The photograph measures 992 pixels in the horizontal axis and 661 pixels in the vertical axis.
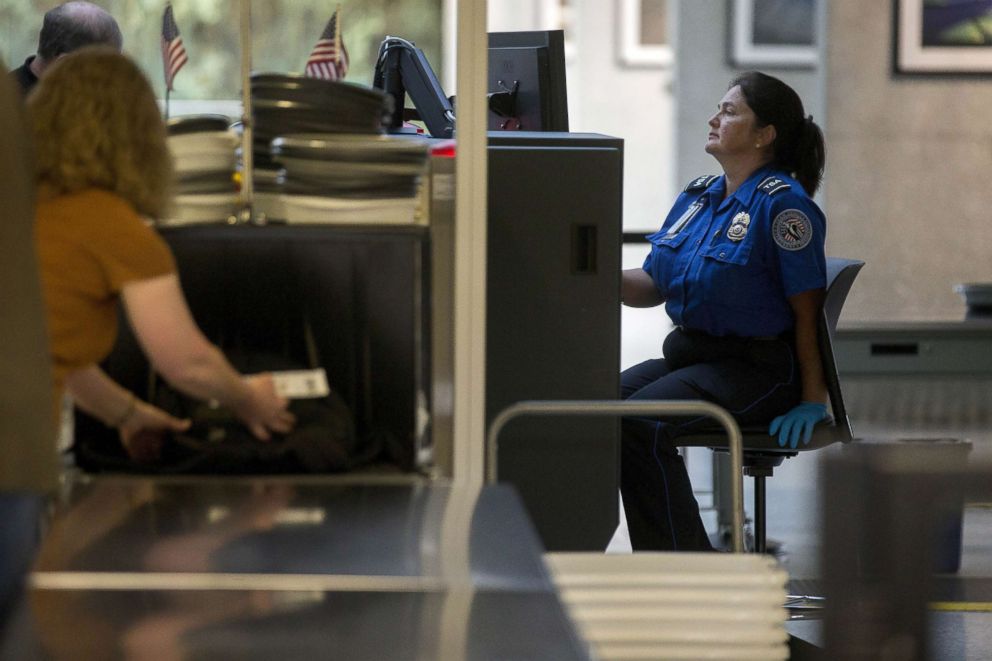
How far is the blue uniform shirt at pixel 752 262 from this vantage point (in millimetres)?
3102

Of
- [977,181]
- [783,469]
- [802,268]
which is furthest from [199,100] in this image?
[977,181]

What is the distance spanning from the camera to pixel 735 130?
3348 millimetres

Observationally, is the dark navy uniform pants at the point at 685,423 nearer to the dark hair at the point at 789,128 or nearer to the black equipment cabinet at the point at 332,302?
the dark hair at the point at 789,128

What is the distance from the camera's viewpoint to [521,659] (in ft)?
3.16

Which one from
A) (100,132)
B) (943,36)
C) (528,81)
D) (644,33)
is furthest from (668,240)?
(644,33)

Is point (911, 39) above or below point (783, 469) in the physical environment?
above

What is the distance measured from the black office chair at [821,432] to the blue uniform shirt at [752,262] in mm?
67

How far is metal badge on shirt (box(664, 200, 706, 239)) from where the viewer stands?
3395 mm

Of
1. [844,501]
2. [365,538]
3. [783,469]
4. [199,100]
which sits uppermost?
[199,100]

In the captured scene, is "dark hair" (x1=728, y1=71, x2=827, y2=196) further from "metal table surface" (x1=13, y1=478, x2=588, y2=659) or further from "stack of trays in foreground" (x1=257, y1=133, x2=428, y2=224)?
"metal table surface" (x1=13, y1=478, x2=588, y2=659)

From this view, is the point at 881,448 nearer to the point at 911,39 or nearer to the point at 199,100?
the point at 199,100

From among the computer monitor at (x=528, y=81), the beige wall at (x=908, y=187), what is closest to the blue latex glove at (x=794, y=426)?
the computer monitor at (x=528, y=81)

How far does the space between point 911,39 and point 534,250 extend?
3157mm

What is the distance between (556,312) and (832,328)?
31.0 inches
